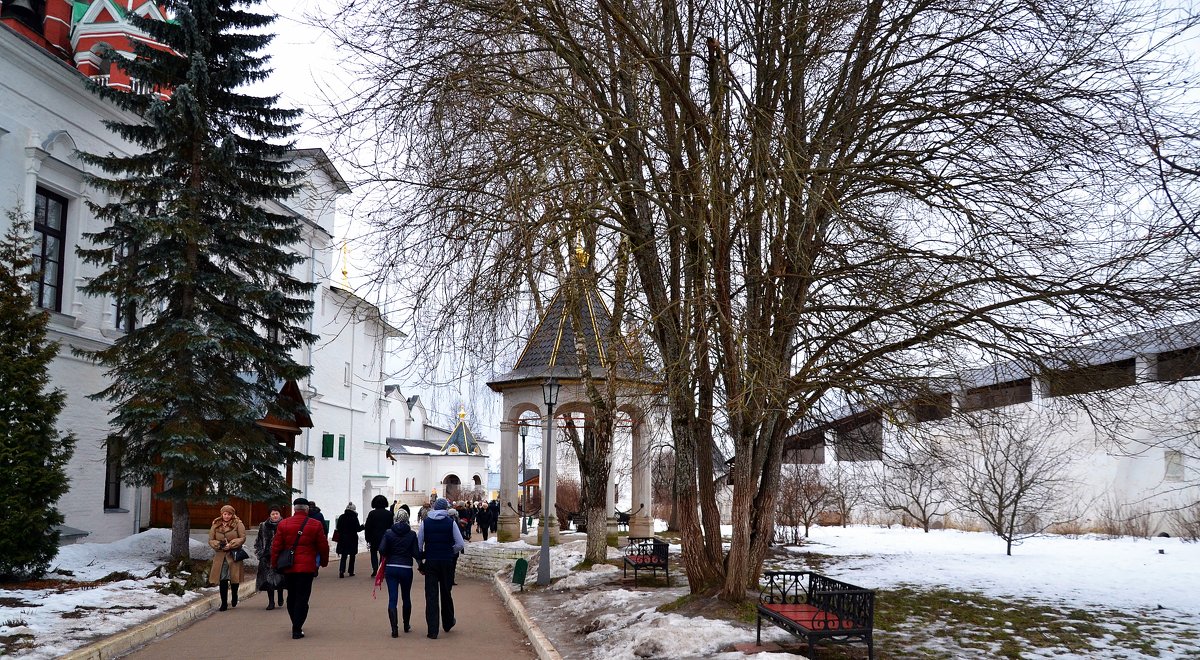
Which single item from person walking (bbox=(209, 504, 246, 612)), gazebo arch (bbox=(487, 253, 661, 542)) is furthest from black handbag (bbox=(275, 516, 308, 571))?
gazebo arch (bbox=(487, 253, 661, 542))

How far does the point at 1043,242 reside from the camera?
11625mm

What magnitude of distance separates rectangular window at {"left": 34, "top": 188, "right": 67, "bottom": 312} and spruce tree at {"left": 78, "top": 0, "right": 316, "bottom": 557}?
153cm

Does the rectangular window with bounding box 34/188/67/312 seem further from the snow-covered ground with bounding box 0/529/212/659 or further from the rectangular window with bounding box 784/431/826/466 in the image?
the rectangular window with bounding box 784/431/826/466

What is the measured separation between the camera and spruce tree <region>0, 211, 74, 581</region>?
14.8 metres

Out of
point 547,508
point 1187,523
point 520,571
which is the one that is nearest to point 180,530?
point 520,571

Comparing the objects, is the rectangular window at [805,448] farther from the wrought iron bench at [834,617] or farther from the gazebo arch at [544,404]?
the wrought iron bench at [834,617]

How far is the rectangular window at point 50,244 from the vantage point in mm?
20812

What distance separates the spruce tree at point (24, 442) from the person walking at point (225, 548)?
245cm

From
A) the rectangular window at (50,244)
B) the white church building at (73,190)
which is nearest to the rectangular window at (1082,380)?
the white church building at (73,190)

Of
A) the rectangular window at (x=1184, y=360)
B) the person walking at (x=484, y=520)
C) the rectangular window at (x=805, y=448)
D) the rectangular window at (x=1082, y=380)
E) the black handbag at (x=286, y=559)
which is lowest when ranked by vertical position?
the person walking at (x=484, y=520)

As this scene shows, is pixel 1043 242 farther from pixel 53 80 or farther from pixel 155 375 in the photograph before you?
pixel 53 80

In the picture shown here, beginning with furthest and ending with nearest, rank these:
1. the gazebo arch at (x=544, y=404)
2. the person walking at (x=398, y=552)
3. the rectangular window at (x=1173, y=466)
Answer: the gazebo arch at (x=544, y=404) → the rectangular window at (x=1173, y=466) → the person walking at (x=398, y=552)

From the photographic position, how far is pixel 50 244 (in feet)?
70.4

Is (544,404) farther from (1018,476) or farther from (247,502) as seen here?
(1018,476)
